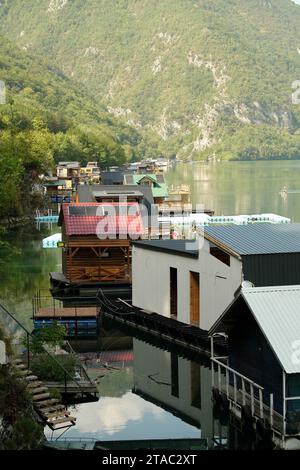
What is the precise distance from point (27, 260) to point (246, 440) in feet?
102

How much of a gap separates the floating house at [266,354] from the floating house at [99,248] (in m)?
17.8

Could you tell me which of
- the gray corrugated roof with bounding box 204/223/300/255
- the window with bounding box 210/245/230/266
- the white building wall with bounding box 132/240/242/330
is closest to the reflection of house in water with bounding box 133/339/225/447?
the white building wall with bounding box 132/240/242/330

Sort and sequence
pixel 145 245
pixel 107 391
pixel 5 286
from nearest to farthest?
1. pixel 107 391
2. pixel 145 245
3. pixel 5 286

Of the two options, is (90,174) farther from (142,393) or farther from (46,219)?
(142,393)

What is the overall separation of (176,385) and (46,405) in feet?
15.6

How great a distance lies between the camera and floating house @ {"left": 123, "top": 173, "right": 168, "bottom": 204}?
7794 centimetres

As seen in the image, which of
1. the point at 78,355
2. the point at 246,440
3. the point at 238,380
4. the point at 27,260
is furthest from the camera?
the point at 27,260

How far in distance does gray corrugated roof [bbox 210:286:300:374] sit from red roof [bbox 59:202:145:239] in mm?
18825

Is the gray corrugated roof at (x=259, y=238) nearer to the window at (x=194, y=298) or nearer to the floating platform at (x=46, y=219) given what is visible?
the window at (x=194, y=298)

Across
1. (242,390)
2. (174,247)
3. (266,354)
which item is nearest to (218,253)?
(174,247)

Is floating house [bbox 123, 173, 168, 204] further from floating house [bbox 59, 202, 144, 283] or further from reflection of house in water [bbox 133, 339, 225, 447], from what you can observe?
reflection of house in water [bbox 133, 339, 225, 447]

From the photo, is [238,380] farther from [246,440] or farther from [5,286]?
[5,286]

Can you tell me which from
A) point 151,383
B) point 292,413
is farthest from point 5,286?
point 292,413

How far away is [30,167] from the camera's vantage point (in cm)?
8500
